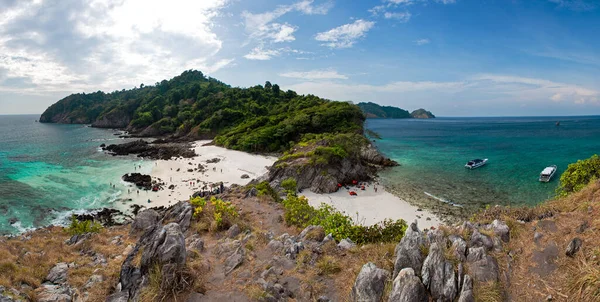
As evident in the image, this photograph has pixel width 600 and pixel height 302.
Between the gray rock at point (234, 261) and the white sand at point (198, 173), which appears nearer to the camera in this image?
the gray rock at point (234, 261)

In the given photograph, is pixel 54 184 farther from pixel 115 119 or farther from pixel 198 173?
pixel 115 119

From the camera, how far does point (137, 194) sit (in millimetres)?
36688

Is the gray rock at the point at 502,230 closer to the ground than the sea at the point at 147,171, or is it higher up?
higher up

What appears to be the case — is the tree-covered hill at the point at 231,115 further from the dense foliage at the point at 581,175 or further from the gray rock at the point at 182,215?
the dense foliage at the point at 581,175

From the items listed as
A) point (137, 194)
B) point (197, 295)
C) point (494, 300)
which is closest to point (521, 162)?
point (494, 300)

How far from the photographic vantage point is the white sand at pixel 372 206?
88.6 feet

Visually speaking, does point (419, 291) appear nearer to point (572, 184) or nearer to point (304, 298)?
point (304, 298)

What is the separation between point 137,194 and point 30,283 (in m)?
30.8

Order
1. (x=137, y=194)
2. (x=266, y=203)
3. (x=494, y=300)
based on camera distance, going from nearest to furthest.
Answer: (x=494, y=300) → (x=266, y=203) → (x=137, y=194)

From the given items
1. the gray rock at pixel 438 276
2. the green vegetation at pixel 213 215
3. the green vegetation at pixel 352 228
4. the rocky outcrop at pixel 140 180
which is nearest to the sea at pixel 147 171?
the rocky outcrop at pixel 140 180

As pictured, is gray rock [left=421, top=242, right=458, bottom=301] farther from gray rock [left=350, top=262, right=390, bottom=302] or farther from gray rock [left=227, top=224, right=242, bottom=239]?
gray rock [left=227, top=224, right=242, bottom=239]

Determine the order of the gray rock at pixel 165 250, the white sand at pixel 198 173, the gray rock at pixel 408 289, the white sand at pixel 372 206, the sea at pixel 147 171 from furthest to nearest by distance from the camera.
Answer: the white sand at pixel 198 173 < the sea at pixel 147 171 < the white sand at pixel 372 206 < the gray rock at pixel 165 250 < the gray rock at pixel 408 289

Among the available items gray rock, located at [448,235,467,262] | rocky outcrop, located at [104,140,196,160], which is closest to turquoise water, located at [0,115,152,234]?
rocky outcrop, located at [104,140,196,160]

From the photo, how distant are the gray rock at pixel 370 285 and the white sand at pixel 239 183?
16762 mm
